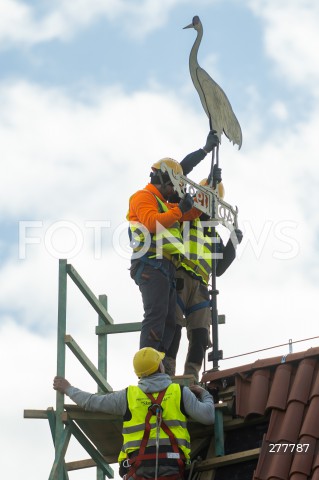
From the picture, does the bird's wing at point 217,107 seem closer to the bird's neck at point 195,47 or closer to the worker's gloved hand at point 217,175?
the bird's neck at point 195,47

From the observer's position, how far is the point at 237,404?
1329 centimetres

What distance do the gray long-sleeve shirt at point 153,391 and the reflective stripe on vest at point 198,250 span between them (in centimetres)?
220

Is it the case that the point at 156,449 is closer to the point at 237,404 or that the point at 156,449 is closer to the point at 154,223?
the point at 237,404

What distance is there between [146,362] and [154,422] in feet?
1.98

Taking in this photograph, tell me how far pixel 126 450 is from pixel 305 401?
1762 millimetres

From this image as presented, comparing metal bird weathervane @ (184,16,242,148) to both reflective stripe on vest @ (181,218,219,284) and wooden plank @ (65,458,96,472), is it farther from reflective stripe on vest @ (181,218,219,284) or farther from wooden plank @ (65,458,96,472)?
wooden plank @ (65,458,96,472)

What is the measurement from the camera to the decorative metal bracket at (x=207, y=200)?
48.3ft

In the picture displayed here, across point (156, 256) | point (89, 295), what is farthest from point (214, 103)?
point (89, 295)

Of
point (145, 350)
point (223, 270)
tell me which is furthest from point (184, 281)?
point (145, 350)

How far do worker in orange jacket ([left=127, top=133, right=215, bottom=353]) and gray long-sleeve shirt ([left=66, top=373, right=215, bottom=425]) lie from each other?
97cm

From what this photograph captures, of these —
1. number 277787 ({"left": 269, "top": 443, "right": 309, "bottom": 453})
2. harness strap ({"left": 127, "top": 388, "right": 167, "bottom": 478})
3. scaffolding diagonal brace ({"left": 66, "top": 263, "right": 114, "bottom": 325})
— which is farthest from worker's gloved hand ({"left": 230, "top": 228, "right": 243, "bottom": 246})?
number 277787 ({"left": 269, "top": 443, "right": 309, "bottom": 453})

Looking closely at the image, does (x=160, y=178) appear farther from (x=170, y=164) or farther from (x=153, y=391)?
(x=153, y=391)

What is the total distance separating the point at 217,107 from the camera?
16.0m

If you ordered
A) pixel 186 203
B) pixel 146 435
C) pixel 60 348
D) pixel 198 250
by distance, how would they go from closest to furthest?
pixel 146 435, pixel 60 348, pixel 186 203, pixel 198 250
